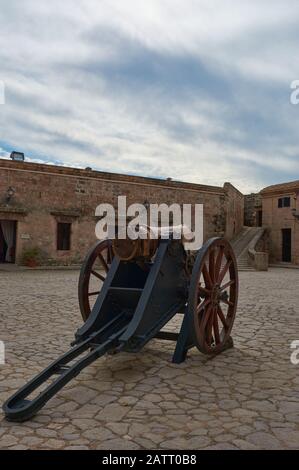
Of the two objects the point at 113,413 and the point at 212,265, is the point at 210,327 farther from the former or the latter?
the point at 113,413

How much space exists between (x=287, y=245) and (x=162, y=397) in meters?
20.9

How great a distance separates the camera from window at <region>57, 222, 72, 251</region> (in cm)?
1709

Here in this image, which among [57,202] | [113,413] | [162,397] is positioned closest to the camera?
[113,413]

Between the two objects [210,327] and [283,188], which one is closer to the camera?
[210,327]

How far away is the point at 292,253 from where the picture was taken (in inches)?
866

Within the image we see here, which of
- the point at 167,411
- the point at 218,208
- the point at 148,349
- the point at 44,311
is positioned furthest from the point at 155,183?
the point at 167,411

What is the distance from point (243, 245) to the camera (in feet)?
71.6

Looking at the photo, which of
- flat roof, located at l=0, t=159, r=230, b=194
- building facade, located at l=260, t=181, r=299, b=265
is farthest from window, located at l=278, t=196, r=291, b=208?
flat roof, located at l=0, t=159, r=230, b=194

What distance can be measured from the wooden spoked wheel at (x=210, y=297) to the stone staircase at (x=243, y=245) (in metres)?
13.9

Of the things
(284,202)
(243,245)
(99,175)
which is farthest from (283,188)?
(99,175)

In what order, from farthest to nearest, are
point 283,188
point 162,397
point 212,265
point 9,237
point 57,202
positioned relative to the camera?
point 283,188
point 57,202
point 9,237
point 212,265
point 162,397

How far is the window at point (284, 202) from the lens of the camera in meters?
22.3
